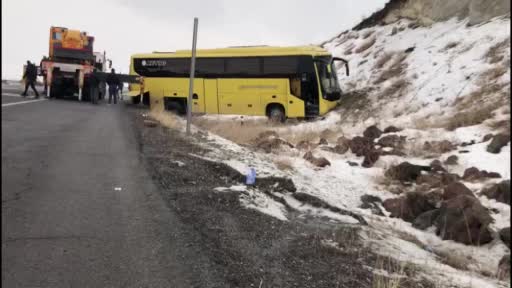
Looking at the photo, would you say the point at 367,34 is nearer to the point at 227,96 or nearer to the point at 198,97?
the point at 227,96

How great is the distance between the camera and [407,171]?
12.3 meters

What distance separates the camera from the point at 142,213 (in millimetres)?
5484

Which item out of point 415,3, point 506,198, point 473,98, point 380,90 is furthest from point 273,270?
point 415,3

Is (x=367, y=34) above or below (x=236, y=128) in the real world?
above

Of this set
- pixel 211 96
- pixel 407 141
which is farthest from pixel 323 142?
pixel 211 96

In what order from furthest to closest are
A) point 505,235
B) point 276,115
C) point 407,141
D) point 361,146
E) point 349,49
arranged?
point 349,49, point 276,115, point 407,141, point 361,146, point 505,235

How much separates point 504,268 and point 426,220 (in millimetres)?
2197

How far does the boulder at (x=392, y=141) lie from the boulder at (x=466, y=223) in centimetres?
625

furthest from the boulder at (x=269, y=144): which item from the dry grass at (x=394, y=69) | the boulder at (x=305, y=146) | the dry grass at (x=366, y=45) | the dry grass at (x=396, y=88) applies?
the dry grass at (x=366, y=45)

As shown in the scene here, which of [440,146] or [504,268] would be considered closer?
[504,268]

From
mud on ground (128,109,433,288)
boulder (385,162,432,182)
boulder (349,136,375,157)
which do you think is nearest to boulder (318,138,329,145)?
boulder (349,136,375,157)

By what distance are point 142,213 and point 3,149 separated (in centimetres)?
476

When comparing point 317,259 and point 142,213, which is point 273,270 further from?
point 142,213

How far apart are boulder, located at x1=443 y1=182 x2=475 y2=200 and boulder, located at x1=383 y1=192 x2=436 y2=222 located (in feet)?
1.34
